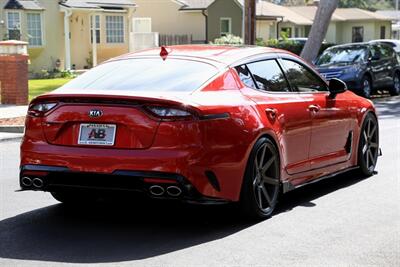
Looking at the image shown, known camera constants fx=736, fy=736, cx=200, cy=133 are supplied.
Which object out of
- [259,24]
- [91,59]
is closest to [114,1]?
[91,59]

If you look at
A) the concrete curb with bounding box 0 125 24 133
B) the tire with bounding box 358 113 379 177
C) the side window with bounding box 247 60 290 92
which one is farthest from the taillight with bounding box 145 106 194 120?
the concrete curb with bounding box 0 125 24 133

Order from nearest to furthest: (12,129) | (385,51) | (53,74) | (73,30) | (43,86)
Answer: (12,129), (385,51), (43,86), (53,74), (73,30)

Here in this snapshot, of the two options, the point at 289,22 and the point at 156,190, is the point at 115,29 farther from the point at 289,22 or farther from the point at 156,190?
the point at 156,190

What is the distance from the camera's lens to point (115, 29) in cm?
3616

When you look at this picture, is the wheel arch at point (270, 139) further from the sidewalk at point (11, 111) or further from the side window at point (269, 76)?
the sidewalk at point (11, 111)

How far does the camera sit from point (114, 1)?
35875 mm

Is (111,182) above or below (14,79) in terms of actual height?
below

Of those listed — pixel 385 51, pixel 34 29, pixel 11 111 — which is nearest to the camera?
pixel 11 111

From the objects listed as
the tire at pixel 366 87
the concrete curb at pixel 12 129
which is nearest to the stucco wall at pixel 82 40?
the tire at pixel 366 87

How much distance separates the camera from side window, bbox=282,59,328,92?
7672mm

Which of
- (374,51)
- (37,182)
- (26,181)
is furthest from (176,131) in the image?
(374,51)

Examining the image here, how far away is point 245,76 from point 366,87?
15316 millimetres

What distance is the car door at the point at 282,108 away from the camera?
22.4ft

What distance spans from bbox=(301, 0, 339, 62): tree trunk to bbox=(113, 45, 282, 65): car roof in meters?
14.8
